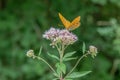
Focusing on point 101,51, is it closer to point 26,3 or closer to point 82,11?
point 82,11

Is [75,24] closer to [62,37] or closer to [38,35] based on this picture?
[62,37]

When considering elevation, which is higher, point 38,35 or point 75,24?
point 38,35

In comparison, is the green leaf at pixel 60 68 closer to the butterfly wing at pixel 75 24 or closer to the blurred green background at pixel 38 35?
the butterfly wing at pixel 75 24

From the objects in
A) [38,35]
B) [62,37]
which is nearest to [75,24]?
[62,37]

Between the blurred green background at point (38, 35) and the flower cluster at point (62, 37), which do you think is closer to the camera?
the flower cluster at point (62, 37)

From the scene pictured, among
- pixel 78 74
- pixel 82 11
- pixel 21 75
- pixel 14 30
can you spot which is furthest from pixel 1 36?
pixel 78 74

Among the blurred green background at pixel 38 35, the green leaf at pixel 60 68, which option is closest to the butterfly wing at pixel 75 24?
the green leaf at pixel 60 68

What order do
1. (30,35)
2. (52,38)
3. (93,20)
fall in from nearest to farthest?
1. (52,38)
2. (30,35)
3. (93,20)

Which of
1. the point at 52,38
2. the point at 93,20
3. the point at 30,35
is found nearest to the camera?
the point at 52,38

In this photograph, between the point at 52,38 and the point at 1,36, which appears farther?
the point at 1,36
